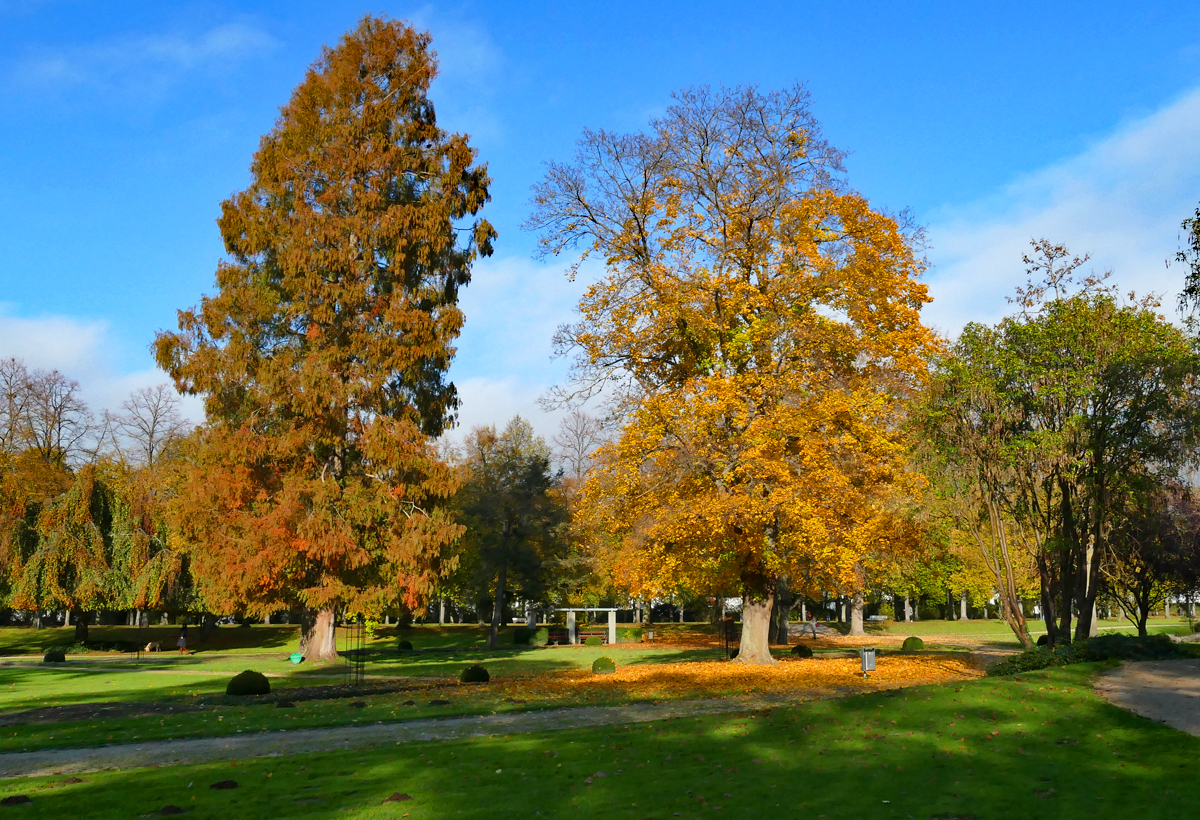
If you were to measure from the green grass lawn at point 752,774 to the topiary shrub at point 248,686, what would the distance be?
912 centimetres

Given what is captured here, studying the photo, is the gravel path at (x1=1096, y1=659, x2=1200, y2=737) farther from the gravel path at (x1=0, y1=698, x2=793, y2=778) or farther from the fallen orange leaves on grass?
the gravel path at (x1=0, y1=698, x2=793, y2=778)

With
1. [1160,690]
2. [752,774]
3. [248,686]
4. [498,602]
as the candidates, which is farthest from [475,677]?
[498,602]

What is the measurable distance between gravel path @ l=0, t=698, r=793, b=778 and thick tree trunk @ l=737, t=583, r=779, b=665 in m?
8.67

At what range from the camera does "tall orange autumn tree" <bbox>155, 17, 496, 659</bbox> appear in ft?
88.7

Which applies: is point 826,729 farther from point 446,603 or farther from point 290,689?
point 446,603

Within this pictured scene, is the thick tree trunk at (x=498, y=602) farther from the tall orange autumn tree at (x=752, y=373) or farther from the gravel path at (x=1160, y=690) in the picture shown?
the gravel path at (x=1160, y=690)

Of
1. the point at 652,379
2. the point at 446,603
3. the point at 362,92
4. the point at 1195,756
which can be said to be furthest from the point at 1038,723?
the point at 446,603

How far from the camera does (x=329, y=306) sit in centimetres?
2827

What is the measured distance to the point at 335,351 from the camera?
27.8 meters

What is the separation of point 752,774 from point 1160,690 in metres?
8.36

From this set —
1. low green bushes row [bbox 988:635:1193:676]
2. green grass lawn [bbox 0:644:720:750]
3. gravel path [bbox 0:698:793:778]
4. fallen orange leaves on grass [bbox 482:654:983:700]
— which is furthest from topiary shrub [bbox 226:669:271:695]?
low green bushes row [bbox 988:635:1193:676]

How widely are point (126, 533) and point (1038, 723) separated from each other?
39.9 meters

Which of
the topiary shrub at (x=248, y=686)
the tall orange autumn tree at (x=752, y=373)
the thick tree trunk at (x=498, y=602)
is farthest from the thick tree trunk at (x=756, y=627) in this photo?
the thick tree trunk at (x=498, y=602)

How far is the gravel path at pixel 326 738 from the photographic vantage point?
12.3 metres
